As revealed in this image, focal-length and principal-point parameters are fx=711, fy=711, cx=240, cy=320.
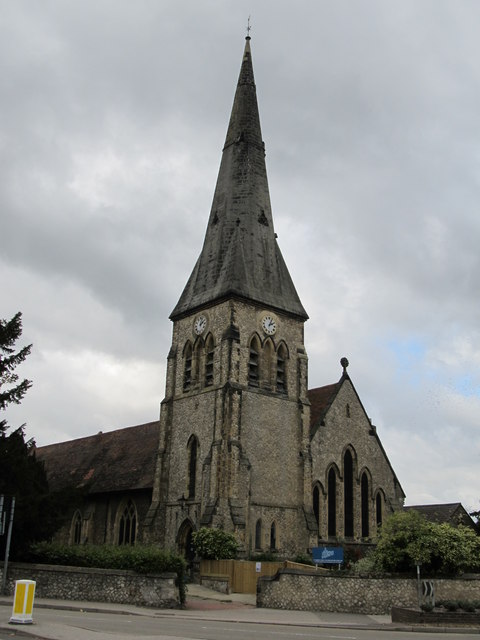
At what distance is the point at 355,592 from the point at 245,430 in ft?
42.6

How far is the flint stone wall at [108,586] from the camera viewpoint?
23172 millimetres

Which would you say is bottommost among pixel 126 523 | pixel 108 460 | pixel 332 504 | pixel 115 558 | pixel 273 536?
pixel 115 558

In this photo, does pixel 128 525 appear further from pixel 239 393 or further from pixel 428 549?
pixel 428 549

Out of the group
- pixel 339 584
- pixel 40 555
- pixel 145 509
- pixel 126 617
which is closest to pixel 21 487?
pixel 40 555

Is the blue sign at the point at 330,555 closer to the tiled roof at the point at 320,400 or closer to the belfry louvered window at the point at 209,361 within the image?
the tiled roof at the point at 320,400

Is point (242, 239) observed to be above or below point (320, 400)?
above

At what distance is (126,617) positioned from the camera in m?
19.6

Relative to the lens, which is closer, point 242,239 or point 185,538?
point 185,538

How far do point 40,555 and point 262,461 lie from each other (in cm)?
1320

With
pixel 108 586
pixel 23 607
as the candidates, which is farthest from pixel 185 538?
pixel 23 607

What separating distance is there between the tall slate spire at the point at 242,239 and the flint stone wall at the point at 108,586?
56.5 ft

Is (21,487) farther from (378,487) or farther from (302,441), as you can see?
(378,487)

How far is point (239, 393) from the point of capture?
3531cm

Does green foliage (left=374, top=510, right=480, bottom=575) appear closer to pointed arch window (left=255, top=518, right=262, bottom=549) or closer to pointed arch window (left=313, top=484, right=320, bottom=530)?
pointed arch window (left=255, top=518, right=262, bottom=549)
